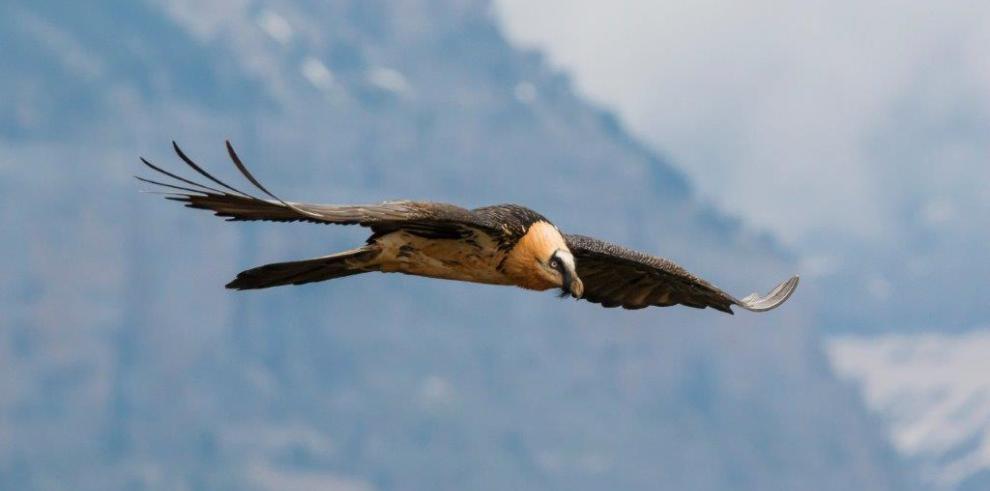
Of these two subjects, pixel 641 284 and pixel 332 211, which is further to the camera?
pixel 641 284

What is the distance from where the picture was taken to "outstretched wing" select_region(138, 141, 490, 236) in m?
13.5

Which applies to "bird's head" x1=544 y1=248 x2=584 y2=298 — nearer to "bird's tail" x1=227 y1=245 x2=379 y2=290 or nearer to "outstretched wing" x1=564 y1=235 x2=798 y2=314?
"bird's tail" x1=227 y1=245 x2=379 y2=290

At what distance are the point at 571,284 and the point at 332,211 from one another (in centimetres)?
282

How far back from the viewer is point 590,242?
18.5 m

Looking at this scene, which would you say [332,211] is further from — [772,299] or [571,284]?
[772,299]

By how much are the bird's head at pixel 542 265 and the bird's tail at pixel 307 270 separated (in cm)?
142

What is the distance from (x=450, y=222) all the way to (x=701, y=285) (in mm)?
5138

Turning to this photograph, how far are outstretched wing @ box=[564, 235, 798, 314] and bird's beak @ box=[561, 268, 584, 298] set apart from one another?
2738 mm

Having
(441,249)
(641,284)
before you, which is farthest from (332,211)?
(641,284)

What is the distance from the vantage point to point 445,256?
15.7 metres

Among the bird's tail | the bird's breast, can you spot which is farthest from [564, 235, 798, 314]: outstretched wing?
the bird's tail

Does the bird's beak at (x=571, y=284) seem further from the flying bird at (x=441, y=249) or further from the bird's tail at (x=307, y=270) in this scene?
the bird's tail at (x=307, y=270)

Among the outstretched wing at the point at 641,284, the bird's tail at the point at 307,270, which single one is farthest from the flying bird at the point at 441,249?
the outstretched wing at the point at 641,284

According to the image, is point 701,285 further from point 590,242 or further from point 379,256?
point 379,256
